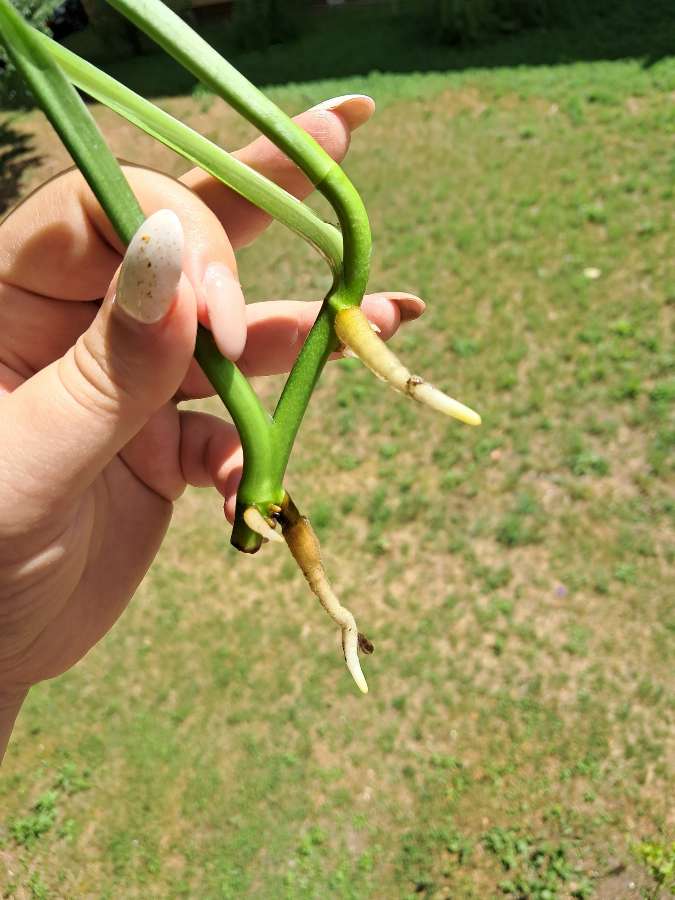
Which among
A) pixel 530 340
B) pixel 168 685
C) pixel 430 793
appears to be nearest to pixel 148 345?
pixel 430 793

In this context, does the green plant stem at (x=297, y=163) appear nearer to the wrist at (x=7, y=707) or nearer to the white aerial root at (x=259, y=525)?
the white aerial root at (x=259, y=525)

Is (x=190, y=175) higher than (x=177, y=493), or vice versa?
(x=190, y=175)

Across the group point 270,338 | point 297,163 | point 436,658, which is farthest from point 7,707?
point 436,658

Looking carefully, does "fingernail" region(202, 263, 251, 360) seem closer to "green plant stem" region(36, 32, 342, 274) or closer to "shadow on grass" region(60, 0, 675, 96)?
"green plant stem" region(36, 32, 342, 274)

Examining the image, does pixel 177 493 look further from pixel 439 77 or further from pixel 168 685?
pixel 439 77

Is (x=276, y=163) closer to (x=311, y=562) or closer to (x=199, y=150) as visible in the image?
(x=199, y=150)

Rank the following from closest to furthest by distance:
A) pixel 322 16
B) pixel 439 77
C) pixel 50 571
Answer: pixel 50 571
pixel 439 77
pixel 322 16

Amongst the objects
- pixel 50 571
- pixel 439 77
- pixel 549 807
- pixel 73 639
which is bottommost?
pixel 549 807

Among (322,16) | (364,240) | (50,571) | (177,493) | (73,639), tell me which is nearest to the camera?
(364,240)
